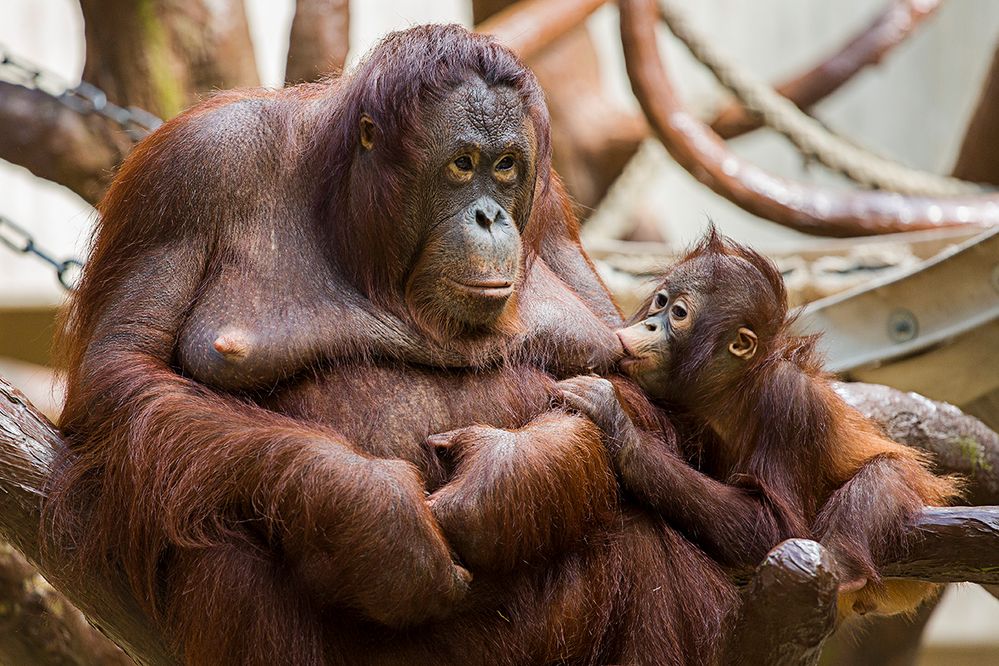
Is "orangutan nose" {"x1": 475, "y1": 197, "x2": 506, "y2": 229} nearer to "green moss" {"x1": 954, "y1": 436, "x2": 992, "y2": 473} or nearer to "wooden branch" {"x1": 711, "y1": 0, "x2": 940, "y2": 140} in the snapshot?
"green moss" {"x1": 954, "y1": 436, "x2": 992, "y2": 473}

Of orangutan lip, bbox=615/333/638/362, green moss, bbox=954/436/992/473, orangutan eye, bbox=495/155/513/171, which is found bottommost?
green moss, bbox=954/436/992/473

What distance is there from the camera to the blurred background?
14.9ft

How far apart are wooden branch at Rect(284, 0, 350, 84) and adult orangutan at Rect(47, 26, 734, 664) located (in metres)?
2.27

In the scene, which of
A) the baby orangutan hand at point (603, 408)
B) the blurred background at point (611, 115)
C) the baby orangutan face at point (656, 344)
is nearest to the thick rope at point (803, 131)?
the blurred background at point (611, 115)

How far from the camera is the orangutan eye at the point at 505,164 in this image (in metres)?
2.22

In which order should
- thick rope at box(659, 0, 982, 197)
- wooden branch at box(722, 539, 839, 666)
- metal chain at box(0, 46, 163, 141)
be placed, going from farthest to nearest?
thick rope at box(659, 0, 982, 197)
metal chain at box(0, 46, 163, 141)
wooden branch at box(722, 539, 839, 666)

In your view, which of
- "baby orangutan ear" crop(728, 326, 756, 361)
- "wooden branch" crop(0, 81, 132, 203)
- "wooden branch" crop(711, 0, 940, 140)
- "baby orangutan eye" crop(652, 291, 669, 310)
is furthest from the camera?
"wooden branch" crop(711, 0, 940, 140)

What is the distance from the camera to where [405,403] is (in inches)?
88.2

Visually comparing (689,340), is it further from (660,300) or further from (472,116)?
(472,116)

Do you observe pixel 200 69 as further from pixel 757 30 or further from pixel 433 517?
pixel 757 30

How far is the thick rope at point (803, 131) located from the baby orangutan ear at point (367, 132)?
419 cm

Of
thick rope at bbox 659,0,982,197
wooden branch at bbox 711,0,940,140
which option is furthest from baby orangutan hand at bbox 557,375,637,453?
wooden branch at bbox 711,0,940,140

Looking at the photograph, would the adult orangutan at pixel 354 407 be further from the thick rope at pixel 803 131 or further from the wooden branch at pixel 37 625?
the thick rope at pixel 803 131

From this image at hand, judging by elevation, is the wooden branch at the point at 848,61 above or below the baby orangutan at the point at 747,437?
above
